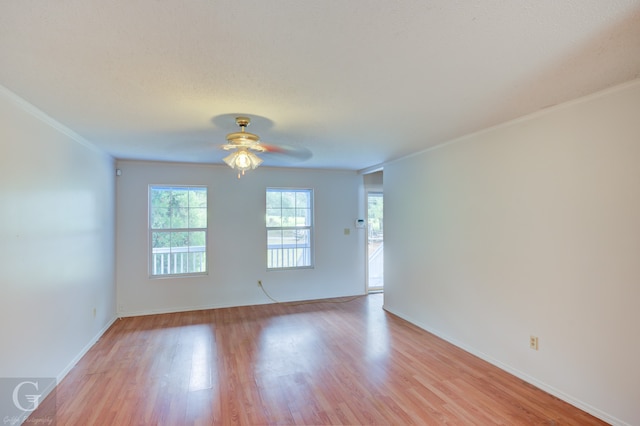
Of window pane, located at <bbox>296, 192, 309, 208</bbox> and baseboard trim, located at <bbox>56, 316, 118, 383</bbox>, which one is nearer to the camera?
baseboard trim, located at <bbox>56, 316, 118, 383</bbox>

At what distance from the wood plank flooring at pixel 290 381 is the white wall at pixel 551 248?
298 millimetres

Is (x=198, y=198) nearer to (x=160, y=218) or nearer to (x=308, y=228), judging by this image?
(x=160, y=218)

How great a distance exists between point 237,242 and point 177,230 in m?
0.91

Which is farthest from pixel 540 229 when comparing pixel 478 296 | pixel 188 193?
pixel 188 193

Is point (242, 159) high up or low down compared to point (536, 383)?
up

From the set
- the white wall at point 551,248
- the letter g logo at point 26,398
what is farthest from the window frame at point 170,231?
the white wall at point 551,248

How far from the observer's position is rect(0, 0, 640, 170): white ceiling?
1276mm

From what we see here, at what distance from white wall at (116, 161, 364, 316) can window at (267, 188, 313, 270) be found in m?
0.14

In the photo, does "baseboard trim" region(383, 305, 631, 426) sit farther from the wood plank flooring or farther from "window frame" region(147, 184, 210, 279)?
"window frame" region(147, 184, 210, 279)

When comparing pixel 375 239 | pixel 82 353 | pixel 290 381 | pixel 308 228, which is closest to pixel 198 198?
pixel 308 228

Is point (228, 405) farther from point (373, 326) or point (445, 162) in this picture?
point (445, 162)

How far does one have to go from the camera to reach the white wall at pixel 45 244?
81.0 inches

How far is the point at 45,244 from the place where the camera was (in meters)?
2.50

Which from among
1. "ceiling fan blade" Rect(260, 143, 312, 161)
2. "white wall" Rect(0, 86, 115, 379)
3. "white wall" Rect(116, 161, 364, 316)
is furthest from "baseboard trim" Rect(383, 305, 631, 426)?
"white wall" Rect(0, 86, 115, 379)
